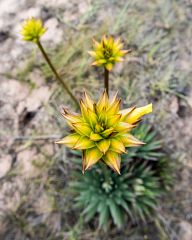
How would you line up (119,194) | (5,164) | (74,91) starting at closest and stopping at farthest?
(119,194) < (5,164) < (74,91)

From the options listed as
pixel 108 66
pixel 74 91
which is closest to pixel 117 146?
pixel 108 66

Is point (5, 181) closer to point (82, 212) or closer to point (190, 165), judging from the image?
point (82, 212)

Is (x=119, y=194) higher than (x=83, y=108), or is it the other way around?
(x=83, y=108)

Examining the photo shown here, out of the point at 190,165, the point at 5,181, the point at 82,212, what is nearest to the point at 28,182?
the point at 5,181

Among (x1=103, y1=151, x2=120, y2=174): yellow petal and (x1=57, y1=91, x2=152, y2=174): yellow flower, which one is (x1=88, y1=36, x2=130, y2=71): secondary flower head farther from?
(x1=103, y1=151, x2=120, y2=174): yellow petal

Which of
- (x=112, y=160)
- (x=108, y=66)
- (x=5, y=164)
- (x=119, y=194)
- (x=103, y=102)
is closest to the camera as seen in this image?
(x=112, y=160)

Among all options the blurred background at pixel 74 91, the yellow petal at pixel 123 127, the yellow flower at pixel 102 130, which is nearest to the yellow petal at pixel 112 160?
the yellow flower at pixel 102 130

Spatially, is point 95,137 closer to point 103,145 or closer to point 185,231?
point 103,145

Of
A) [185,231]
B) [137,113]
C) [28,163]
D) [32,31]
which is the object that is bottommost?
[185,231]
